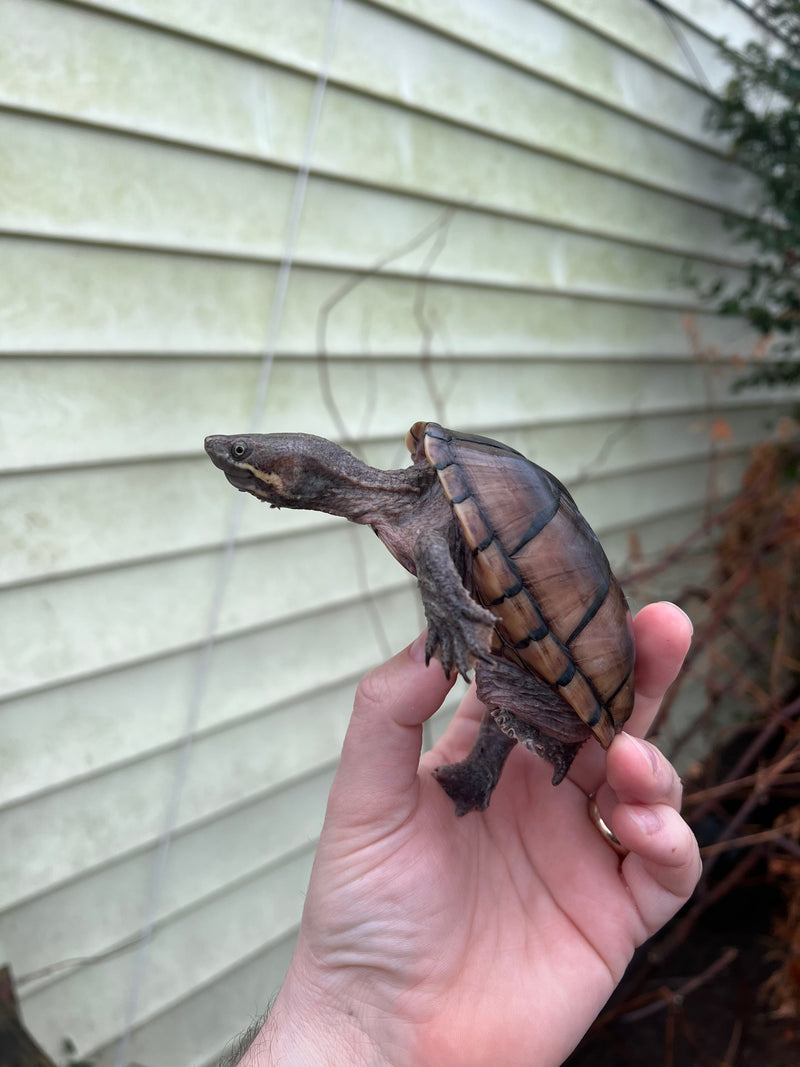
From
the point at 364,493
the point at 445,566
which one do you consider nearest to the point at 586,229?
the point at 364,493

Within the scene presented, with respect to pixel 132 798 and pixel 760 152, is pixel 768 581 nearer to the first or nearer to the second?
pixel 760 152

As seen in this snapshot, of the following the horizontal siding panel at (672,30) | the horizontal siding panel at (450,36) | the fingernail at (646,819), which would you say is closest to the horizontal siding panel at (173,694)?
the fingernail at (646,819)

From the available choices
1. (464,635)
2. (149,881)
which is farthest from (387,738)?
(149,881)

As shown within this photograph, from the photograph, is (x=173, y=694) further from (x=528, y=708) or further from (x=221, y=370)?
(x=528, y=708)

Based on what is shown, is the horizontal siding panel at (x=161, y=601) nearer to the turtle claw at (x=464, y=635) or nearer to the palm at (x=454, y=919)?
the palm at (x=454, y=919)

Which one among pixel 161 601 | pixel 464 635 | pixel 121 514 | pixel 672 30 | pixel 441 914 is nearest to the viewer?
pixel 464 635

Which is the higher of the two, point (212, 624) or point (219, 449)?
point (219, 449)

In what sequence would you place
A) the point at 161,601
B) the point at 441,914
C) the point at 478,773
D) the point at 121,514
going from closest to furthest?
the point at 441,914 → the point at 478,773 → the point at 121,514 → the point at 161,601
